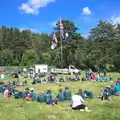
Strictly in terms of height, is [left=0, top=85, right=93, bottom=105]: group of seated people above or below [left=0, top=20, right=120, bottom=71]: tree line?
below

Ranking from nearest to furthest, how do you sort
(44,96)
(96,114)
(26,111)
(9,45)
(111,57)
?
(96,114) < (26,111) < (44,96) < (111,57) < (9,45)

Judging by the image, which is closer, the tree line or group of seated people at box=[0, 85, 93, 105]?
group of seated people at box=[0, 85, 93, 105]

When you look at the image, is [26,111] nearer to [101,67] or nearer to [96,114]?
[96,114]

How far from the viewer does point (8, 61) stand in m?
87.1

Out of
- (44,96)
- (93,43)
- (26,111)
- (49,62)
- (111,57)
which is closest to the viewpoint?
(26,111)

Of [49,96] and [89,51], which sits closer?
[49,96]

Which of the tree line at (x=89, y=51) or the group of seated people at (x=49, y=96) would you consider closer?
the group of seated people at (x=49, y=96)

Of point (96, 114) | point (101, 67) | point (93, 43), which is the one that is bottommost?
point (96, 114)

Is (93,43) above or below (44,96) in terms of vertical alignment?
above

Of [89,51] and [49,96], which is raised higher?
[89,51]

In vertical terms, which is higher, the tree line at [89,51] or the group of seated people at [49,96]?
the tree line at [89,51]

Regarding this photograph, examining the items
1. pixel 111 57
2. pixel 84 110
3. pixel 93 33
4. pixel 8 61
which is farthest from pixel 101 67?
pixel 84 110

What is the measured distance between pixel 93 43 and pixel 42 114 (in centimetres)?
4814

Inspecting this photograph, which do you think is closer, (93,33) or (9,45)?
(93,33)
